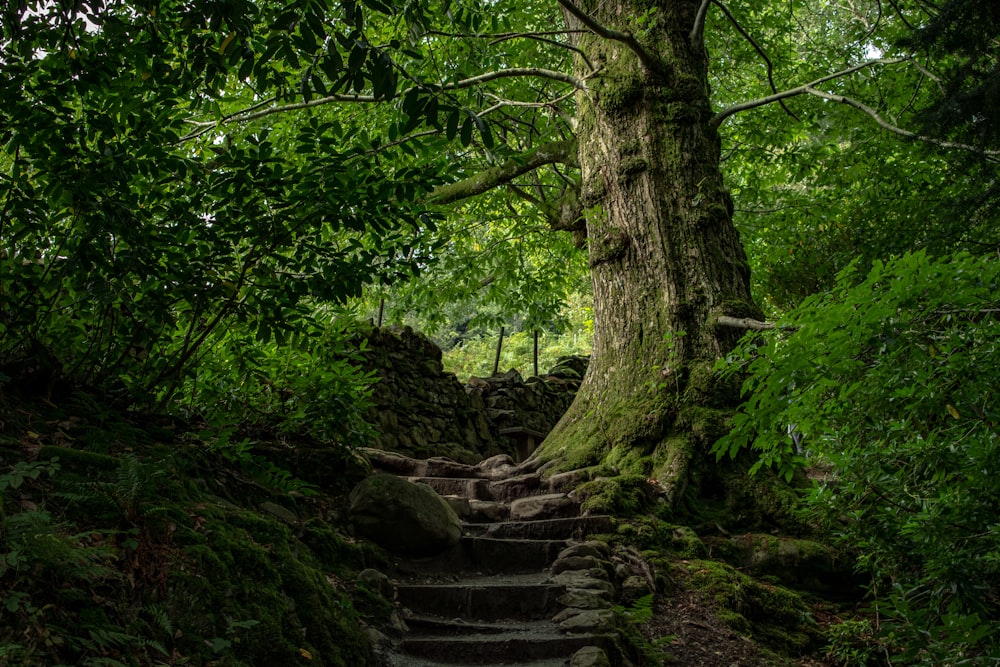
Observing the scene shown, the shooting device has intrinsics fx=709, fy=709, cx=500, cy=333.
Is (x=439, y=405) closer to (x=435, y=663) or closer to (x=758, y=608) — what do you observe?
(x=758, y=608)

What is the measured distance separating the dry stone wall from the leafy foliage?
646cm

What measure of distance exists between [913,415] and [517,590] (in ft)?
8.33

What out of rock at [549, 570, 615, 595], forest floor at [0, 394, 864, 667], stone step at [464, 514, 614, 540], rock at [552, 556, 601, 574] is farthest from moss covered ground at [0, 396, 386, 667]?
stone step at [464, 514, 614, 540]

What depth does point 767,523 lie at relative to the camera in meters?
5.59

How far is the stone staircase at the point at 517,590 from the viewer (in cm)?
376

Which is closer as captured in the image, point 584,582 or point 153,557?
point 153,557

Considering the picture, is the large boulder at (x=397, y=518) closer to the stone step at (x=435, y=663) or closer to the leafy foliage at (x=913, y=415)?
the stone step at (x=435, y=663)

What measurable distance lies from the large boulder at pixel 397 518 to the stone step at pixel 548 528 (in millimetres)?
519

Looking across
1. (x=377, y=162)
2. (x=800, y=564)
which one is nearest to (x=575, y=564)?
(x=800, y=564)

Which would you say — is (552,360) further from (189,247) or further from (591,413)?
(189,247)

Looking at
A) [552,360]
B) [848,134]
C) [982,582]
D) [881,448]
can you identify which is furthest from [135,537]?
[552,360]

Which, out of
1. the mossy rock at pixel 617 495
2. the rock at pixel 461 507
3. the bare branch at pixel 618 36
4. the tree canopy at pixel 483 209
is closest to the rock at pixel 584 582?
the mossy rock at pixel 617 495

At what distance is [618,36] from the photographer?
6.53 metres

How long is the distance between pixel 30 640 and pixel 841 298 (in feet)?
10.9
